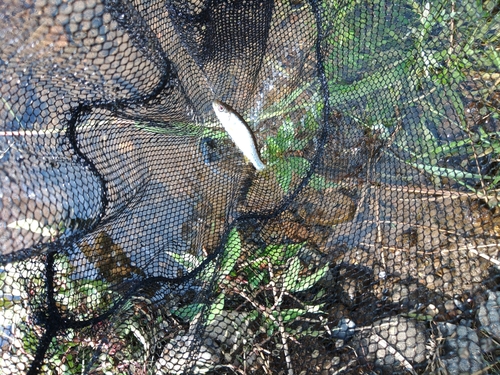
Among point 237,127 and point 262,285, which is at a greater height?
point 237,127

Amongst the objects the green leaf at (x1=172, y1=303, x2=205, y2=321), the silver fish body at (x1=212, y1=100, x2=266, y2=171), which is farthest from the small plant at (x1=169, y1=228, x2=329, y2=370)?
the silver fish body at (x1=212, y1=100, x2=266, y2=171)

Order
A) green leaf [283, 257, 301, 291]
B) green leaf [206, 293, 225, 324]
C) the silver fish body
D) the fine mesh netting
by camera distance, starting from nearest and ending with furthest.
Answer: the fine mesh netting
green leaf [206, 293, 225, 324]
green leaf [283, 257, 301, 291]
the silver fish body

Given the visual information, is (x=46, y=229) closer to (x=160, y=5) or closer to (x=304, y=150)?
(x=160, y=5)

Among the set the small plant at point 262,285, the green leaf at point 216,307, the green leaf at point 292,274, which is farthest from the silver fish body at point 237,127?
the green leaf at point 216,307

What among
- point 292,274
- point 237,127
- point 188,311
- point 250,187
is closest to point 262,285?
point 292,274

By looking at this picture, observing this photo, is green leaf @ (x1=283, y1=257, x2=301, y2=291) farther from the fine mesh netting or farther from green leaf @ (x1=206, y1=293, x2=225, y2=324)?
green leaf @ (x1=206, y1=293, x2=225, y2=324)

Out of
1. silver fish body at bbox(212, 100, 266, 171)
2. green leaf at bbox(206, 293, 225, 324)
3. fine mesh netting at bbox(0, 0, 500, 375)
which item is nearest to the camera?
fine mesh netting at bbox(0, 0, 500, 375)

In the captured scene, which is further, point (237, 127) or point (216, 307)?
point (237, 127)

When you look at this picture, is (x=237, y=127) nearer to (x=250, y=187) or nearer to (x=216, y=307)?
(x=250, y=187)

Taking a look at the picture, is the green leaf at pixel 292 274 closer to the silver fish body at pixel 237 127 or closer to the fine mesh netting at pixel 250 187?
the fine mesh netting at pixel 250 187
